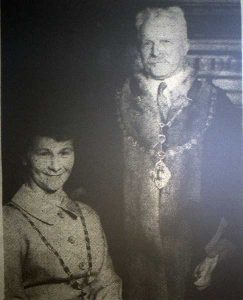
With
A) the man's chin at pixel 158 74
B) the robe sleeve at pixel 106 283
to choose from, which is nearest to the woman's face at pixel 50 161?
the robe sleeve at pixel 106 283

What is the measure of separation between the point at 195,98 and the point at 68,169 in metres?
0.46

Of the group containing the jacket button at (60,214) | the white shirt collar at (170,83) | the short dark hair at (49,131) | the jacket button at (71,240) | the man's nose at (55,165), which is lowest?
the jacket button at (71,240)

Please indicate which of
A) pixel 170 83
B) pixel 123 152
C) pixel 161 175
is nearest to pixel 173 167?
pixel 161 175

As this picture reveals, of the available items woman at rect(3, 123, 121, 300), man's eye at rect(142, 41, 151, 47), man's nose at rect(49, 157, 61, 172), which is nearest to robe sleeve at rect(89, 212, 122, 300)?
woman at rect(3, 123, 121, 300)

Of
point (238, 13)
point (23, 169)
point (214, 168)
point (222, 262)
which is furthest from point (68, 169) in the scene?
point (238, 13)

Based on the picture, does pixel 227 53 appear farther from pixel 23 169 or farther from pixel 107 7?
pixel 23 169

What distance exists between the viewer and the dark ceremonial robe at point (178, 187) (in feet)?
4.47

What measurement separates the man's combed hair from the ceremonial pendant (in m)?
0.43

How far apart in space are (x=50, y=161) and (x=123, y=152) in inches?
9.1

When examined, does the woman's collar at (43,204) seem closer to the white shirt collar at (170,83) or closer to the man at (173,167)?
the man at (173,167)

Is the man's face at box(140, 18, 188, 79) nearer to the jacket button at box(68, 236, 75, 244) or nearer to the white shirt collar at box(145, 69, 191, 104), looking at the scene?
the white shirt collar at box(145, 69, 191, 104)

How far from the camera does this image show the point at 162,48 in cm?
139

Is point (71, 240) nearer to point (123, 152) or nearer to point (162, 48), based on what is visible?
point (123, 152)

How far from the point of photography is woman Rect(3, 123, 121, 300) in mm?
1361
